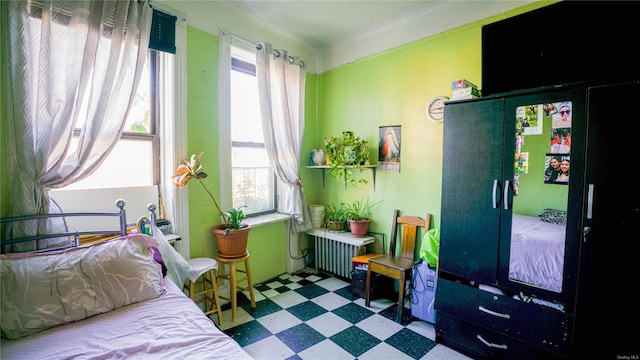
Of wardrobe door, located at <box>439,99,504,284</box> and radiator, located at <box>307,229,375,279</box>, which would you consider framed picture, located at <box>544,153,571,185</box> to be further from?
radiator, located at <box>307,229,375,279</box>

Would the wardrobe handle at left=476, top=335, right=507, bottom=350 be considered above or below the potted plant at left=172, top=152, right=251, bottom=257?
below

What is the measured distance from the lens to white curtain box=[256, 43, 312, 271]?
3.10m

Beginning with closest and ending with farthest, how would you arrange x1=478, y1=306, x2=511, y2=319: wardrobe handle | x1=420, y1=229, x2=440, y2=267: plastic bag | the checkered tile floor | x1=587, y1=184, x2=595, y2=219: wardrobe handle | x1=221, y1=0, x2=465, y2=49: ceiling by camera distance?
x1=587, y1=184, x2=595, y2=219: wardrobe handle
x1=478, y1=306, x2=511, y2=319: wardrobe handle
the checkered tile floor
x1=420, y1=229, x2=440, y2=267: plastic bag
x1=221, y1=0, x2=465, y2=49: ceiling

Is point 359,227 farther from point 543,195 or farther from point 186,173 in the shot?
point 186,173

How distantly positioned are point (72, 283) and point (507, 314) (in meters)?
2.55

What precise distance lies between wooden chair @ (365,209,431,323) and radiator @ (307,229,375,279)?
0.30 m

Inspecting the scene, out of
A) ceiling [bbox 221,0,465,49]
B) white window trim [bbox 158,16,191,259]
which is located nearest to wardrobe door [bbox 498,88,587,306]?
ceiling [bbox 221,0,465,49]

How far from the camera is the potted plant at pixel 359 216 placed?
10.5ft

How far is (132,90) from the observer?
2.14 m

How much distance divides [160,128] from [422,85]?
245cm

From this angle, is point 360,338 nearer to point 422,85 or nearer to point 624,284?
point 624,284

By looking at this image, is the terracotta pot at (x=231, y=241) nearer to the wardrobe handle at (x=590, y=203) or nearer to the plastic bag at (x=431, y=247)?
the plastic bag at (x=431, y=247)

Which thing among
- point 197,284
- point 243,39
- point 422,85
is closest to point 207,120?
point 243,39

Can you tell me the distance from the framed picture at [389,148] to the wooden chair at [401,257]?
19.2 inches
